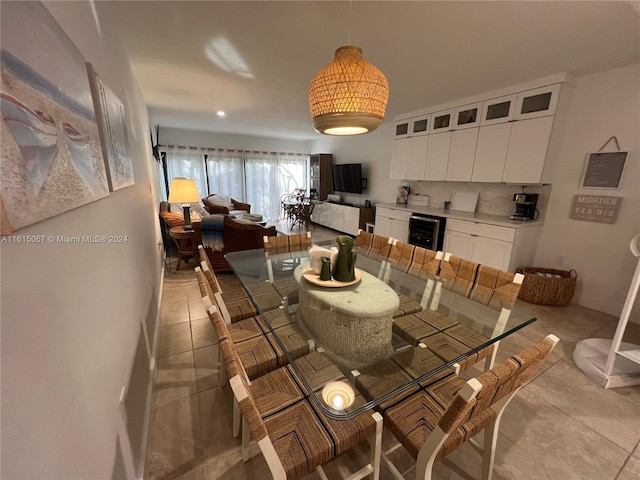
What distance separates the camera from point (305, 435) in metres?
0.94

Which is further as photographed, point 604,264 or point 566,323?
point 604,264

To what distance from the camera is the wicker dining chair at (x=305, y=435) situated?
0.84 metres

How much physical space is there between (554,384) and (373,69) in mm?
2397

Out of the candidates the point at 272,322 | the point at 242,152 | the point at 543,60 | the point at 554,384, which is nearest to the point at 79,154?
the point at 272,322

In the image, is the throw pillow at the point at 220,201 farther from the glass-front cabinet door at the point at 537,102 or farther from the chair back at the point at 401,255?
the glass-front cabinet door at the point at 537,102

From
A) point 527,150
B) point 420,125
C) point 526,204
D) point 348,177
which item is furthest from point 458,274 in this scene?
point 348,177

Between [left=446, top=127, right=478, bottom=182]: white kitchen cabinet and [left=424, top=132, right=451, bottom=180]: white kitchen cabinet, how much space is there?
0.06 metres

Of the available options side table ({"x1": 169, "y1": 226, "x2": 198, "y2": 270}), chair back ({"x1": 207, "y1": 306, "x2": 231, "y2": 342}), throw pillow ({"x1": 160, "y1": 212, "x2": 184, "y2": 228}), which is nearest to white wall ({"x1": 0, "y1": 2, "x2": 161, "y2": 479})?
chair back ({"x1": 207, "y1": 306, "x2": 231, "y2": 342})

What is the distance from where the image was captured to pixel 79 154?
0.79 m

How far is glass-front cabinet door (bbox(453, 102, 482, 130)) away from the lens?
3.28 metres

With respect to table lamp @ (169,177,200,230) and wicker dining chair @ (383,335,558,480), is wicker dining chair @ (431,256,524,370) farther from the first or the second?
table lamp @ (169,177,200,230)

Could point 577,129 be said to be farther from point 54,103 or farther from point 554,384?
point 54,103

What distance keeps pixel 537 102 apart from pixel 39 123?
13.0ft

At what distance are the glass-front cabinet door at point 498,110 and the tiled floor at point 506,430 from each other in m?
2.54
